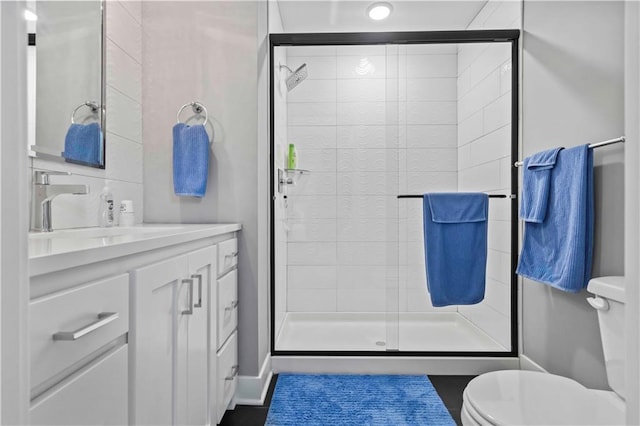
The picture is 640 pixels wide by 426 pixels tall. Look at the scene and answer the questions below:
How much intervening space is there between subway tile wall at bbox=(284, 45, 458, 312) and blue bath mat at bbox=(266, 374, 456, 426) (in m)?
0.65

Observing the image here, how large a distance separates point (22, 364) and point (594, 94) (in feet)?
6.45

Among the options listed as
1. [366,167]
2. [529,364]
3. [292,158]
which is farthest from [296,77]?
[529,364]

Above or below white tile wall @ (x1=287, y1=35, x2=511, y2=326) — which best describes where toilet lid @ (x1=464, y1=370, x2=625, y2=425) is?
below

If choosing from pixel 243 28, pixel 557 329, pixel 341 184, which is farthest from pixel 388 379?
pixel 243 28

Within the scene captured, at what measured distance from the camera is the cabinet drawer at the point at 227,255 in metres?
1.58

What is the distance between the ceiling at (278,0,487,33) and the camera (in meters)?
2.66

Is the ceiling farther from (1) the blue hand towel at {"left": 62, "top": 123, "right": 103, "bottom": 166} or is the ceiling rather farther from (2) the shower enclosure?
(1) the blue hand towel at {"left": 62, "top": 123, "right": 103, "bottom": 166}

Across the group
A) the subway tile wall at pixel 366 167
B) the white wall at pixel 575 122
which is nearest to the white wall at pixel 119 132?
the subway tile wall at pixel 366 167

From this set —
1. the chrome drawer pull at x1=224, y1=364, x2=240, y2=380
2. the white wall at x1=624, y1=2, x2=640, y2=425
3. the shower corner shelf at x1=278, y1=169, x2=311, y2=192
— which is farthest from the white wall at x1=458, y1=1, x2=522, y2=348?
the white wall at x1=624, y1=2, x2=640, y2=425

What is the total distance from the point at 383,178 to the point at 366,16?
3.77 feet

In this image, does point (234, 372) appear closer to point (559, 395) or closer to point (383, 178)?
point (559, 395)

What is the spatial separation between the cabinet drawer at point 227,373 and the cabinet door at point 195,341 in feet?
0.46

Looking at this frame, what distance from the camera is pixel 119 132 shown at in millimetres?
1756

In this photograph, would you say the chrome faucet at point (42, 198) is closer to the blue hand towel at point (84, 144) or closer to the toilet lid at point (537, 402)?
the blue hand towel at point (84, 144)
